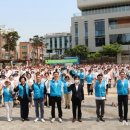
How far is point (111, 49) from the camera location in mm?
77938

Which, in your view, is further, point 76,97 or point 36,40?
point 36,40

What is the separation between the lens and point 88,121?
42.2ft

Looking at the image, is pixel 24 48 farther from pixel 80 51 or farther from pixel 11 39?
pixel 80 51

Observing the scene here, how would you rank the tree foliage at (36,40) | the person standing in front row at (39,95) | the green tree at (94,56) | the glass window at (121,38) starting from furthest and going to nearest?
1. the tree foliage at (36,40)
2. the glass window at (121,38)
3. the green tree at (94,56)
4. the person standing in front row at (39,95)

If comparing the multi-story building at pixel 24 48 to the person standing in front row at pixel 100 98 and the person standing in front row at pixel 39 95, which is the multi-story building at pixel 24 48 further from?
the person standing in front row at pixel 100 98

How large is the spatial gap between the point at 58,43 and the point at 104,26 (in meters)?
91.4

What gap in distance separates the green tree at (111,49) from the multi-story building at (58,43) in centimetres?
9284

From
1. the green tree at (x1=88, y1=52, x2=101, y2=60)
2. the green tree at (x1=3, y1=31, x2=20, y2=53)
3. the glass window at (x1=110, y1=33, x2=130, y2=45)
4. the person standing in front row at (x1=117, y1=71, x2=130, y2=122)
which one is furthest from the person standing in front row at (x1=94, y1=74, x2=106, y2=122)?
the green tree at (x1=3, y1=31, x2=20, y2=53)

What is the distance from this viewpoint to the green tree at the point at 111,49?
7806cm

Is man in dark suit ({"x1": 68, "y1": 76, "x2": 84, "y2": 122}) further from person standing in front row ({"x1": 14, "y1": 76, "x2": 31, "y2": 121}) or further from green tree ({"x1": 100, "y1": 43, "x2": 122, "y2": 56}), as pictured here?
green tree ({"x1": 100, "y1": 43, "x2": 122, "y2": 56})

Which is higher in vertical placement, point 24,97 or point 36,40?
point 36,40

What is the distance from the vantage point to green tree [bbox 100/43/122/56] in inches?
3073

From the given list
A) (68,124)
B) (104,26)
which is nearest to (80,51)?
(104,26)

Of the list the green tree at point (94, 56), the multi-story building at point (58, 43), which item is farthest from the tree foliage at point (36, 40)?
the multi-story building at point (58, 43)
